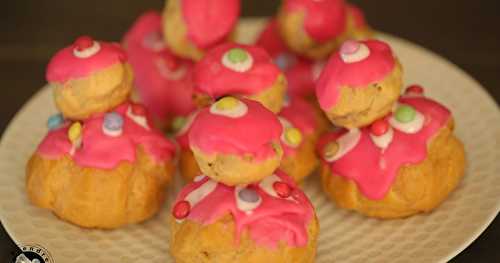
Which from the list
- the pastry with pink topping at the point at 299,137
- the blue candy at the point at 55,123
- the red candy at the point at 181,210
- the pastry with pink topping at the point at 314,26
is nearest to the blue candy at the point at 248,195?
the red candy at the point at 181,210

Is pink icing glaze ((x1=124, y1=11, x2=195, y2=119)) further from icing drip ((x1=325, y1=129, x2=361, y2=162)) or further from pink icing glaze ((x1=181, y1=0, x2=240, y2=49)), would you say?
icing drip ((x1=325, y1=129, x2=361, y2=162))

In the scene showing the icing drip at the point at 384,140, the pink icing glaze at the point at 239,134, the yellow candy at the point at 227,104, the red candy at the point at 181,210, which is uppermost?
the yellow candy at the point at 227,104

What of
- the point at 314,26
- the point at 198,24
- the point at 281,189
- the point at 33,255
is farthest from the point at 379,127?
the point at 33,255

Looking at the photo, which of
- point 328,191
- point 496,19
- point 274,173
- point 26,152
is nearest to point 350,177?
point 328,191

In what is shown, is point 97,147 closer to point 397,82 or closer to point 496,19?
point 397,82

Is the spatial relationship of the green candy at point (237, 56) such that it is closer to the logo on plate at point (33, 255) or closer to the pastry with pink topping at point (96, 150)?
the pastry with pink topping at point (96, 150)

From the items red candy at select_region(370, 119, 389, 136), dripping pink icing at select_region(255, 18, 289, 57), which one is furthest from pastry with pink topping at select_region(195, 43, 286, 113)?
dripping pink icing at select_region(255, 18, 289, 57)

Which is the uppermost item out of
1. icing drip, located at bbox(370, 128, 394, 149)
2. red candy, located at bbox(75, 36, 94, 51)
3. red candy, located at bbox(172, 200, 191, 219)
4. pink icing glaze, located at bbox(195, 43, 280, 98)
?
red candy, located at bbox(75, 36, 94, 51)

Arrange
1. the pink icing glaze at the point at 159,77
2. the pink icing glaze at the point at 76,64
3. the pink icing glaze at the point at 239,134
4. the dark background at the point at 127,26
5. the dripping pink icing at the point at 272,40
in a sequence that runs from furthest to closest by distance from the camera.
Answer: the dark background at the point at 127,26
the dripping pink icing at the point at 272,40
the pink icing glaze at the point at 159,77
the pink icing glaze at the point at 76,64
the pink icing glaze at the point at 239,134
